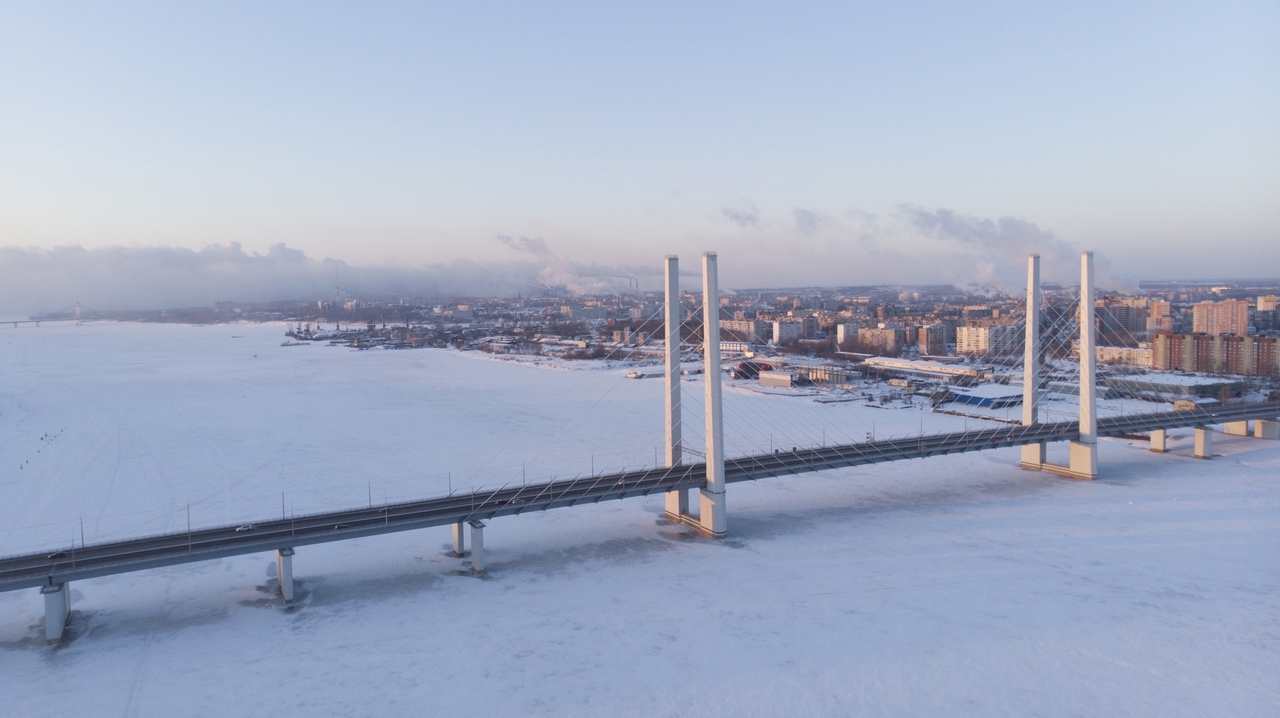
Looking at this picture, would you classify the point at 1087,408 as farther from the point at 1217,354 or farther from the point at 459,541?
the point at 1217,354

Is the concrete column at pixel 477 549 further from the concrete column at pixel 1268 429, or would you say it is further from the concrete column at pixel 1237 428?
the concrete column at pixel 1268 429

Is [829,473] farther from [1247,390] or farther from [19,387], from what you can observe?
[19,387]

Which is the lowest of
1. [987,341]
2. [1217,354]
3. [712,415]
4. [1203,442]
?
[1203,442]

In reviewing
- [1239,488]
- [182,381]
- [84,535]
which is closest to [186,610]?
[84,535]

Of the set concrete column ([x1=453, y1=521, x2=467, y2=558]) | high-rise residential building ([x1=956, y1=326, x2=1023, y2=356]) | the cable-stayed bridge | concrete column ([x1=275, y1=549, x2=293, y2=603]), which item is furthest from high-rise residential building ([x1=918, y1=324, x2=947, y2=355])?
concrete column ([x1=275, y1=549, x2=293, y2=603])

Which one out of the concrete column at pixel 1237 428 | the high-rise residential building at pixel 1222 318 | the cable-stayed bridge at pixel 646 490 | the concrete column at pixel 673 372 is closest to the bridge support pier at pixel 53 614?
the cable-stayed bridge at pixel 646 490

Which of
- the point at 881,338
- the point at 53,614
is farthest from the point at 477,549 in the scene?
the point at 881,338
